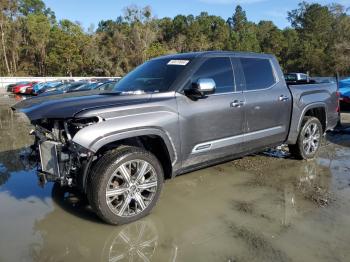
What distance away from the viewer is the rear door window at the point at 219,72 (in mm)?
5125

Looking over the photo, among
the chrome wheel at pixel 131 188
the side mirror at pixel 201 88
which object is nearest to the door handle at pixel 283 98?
the side mirror at pixel 201 88

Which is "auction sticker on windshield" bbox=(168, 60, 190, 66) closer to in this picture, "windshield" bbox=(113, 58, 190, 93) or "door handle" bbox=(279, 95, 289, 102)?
"windshield" bbox=(113, 58, 190, 93)

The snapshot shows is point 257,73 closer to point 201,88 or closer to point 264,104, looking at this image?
point 264,104

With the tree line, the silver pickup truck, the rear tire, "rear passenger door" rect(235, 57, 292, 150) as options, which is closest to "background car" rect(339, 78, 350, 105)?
the rear tire

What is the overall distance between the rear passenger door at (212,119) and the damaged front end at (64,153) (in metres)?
1.20

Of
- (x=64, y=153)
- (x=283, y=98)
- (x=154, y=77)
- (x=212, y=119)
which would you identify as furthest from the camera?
(x=283, y=98)

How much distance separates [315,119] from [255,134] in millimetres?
1813

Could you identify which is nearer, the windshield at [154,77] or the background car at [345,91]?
the windshield at [154,77]

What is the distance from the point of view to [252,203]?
496 cm

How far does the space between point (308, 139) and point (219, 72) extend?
2560 millimetres

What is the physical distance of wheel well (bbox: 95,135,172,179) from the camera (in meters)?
4.49

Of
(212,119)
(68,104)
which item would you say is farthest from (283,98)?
(68,104)

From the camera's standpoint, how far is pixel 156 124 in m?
4.41

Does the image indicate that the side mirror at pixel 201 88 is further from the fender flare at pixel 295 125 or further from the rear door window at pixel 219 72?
the fender flare at pixel 295 125
